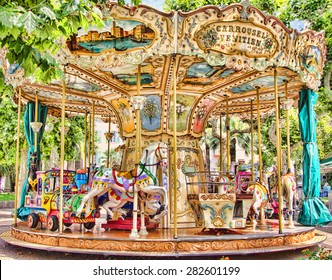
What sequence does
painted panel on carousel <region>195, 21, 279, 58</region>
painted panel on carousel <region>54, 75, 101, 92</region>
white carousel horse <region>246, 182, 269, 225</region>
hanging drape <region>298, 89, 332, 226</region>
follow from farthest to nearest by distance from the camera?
painted panel on carousel <region>54, 75, 101, 92</region>
hanging drape <region>298, 89, 332, 226</region>
white carousel horse <region>246, 182, 269, 225</region>
painted panel on carousel <region>195, 21, 279, 58</region>

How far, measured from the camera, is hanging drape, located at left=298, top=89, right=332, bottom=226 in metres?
9.75

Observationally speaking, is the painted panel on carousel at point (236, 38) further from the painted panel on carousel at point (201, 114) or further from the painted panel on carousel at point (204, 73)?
the painted panel on carousel at point (201, 114)

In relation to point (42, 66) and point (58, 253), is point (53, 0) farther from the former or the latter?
point (58, 253)

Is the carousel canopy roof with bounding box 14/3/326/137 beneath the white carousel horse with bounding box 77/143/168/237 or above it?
above

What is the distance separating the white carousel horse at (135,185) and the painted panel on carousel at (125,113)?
8.27 feet

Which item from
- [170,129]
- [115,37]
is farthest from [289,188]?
[115,37]

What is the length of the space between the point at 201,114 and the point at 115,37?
12.8 ft

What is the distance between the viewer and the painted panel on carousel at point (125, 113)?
10.9 m

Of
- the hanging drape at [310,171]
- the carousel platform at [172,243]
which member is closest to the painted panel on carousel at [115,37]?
the carousel platform at [172,243]

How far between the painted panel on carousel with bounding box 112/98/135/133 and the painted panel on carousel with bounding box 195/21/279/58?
11.8 ft

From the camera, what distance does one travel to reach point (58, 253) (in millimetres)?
8422

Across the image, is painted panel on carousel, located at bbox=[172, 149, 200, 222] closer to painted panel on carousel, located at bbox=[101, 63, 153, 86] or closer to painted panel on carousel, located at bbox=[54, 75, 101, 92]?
painted panel on carousel, located at bbox=[101, 63, 153, 86]

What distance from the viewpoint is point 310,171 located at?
1011 centimetres

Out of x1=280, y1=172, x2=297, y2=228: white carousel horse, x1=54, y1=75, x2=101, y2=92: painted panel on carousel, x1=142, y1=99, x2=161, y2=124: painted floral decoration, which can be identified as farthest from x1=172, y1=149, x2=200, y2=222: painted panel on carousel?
x1=54, y1=75, x2=101, y2=92: painted panel on carousel
